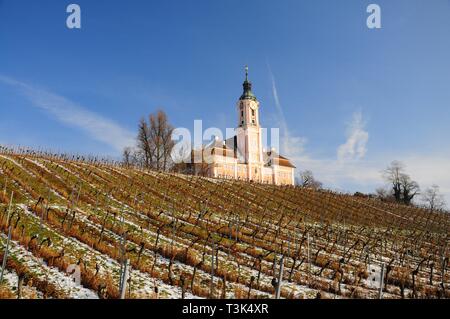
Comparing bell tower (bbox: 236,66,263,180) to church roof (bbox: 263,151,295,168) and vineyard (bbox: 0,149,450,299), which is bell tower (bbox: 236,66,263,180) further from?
vineyard (bbox: 0,149,450,299)

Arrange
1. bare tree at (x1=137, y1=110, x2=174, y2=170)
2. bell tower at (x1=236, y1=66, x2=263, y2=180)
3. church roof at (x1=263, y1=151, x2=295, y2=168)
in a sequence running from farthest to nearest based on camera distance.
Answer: church roof at (x1=263, y1=151, x2=295, y2=168)
bell tower at (x1=236, y1=66, x2=263, y2=180)
bare tree at (x1=137, y1=110, x2=174, y2=170)

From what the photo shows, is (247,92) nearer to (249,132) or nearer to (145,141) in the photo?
(249,132)

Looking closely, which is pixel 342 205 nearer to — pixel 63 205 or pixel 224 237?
pixel 224 237

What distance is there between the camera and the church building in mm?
57031

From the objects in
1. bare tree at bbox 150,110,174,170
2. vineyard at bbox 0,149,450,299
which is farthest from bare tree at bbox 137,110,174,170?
vineyard at bbox 0,149,450,299

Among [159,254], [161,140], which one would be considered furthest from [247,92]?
[159,254]

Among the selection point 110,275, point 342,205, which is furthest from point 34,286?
point 342,205

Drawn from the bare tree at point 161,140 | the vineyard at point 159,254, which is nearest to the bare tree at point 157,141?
the bare tree at point 161,140

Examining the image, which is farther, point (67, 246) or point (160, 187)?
point (160, 187)

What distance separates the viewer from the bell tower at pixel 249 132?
6184 cm

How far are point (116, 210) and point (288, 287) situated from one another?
9.60 metres

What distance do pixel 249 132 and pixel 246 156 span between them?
5080 millimetres

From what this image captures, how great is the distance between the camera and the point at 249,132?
6372 centimetres

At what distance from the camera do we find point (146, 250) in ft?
32.7
